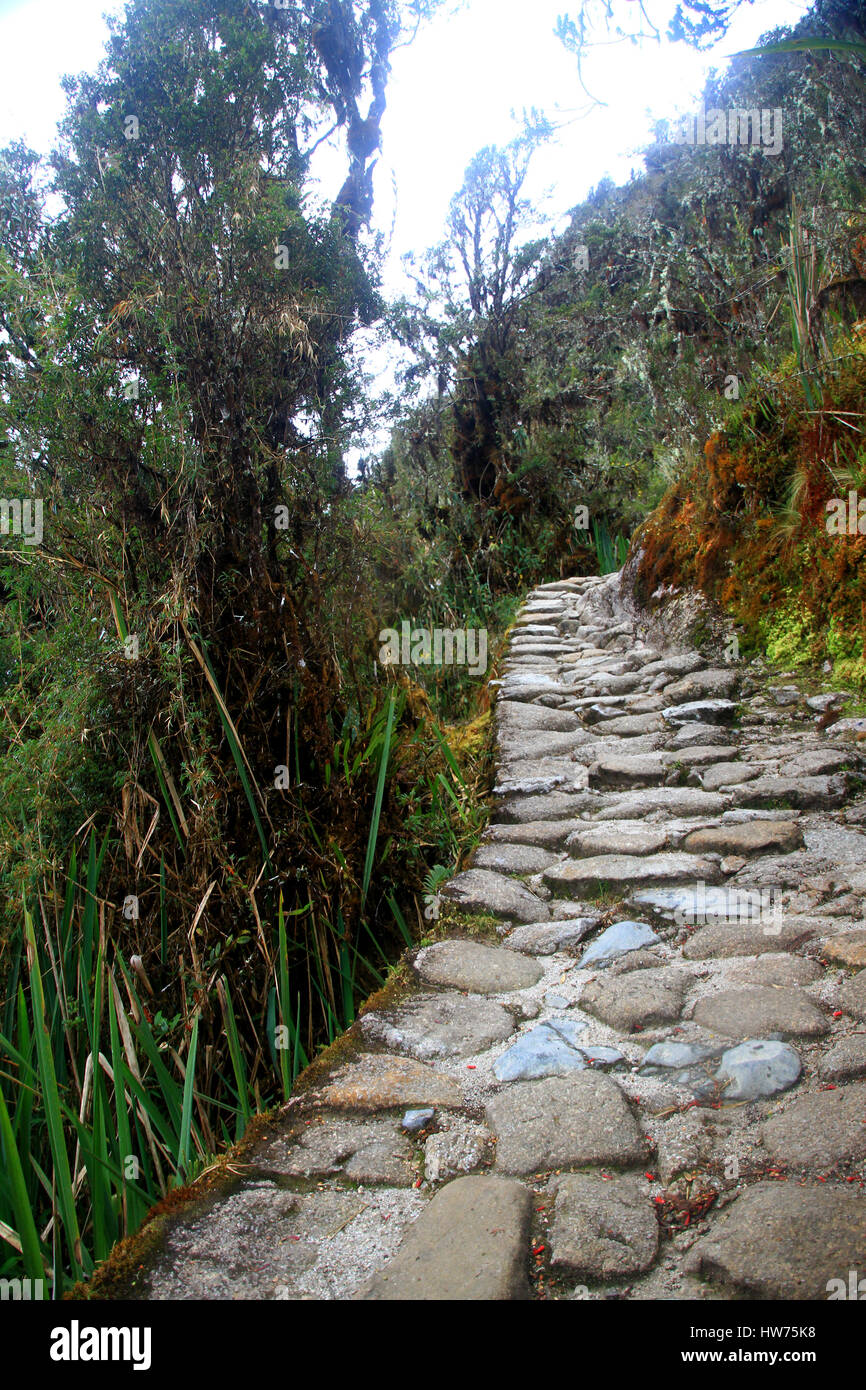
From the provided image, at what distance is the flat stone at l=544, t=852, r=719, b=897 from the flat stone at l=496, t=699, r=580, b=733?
151 centimetres

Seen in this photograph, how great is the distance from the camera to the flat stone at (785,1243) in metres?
1.03

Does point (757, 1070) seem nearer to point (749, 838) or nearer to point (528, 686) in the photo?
point (749, 838)

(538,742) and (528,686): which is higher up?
(528,686)

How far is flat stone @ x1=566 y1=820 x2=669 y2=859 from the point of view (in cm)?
263

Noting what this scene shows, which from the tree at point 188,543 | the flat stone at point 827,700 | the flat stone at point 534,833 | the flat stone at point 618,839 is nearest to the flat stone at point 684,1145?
the tree at point 188,543

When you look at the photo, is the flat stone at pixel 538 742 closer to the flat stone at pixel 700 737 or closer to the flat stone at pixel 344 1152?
the flat stone at pixel 700 737

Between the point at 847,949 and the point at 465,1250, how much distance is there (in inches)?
44.9

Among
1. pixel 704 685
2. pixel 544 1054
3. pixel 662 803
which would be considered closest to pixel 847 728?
pixel 662 803

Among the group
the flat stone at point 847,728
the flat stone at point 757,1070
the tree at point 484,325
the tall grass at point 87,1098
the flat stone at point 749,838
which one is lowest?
the tall grass at point 87,1098

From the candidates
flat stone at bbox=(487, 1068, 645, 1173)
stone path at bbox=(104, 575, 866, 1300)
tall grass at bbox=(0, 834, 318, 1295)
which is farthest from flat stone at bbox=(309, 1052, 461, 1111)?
tall grass at bbox=(0, 834, 318, 1295)

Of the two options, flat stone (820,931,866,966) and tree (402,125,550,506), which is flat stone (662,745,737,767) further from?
tree (402,125,550,506)

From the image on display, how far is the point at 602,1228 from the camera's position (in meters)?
1.16

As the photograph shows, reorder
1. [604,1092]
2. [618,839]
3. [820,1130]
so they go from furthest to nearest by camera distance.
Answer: [618,839]
[604,1092]
[820,1130]

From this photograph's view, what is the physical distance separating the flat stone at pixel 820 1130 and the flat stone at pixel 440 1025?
1.96ft
